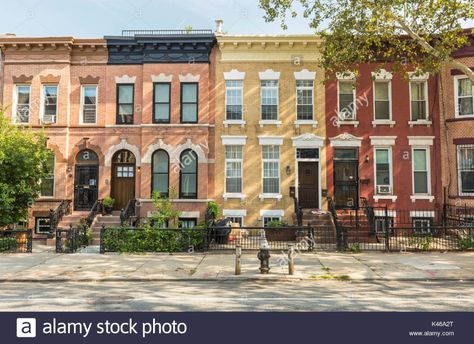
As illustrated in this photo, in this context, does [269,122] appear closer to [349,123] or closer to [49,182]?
[349,123]

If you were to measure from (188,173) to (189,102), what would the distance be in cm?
376

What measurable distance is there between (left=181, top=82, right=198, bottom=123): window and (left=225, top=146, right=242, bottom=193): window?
2.53m

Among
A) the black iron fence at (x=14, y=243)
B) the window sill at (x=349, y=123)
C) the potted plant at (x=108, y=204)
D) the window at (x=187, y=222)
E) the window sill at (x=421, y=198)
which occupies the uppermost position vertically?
the window sill at (x=349, y=123)

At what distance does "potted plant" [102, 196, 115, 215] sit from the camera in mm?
19734

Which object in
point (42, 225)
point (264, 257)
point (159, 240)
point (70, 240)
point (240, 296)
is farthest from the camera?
point (42, 225)

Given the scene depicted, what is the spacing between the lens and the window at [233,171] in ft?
67.2

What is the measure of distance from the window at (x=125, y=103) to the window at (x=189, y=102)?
2.77m

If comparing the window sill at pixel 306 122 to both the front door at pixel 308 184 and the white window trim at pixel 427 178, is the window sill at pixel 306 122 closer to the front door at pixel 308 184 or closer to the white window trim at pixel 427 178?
the front door at pixel 308 184

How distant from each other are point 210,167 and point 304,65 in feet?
23.8

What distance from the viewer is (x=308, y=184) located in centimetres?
2025

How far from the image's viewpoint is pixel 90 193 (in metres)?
20.6

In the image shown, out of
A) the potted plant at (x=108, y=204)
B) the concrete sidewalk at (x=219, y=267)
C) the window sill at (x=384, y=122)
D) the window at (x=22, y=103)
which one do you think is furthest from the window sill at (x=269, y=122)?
the window at (x=22, y=103)

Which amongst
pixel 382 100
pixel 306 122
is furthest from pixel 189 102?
pixel 382 100

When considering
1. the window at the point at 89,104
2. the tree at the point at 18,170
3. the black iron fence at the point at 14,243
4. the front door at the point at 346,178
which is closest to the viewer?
the black iron fence at the point at 14,243
